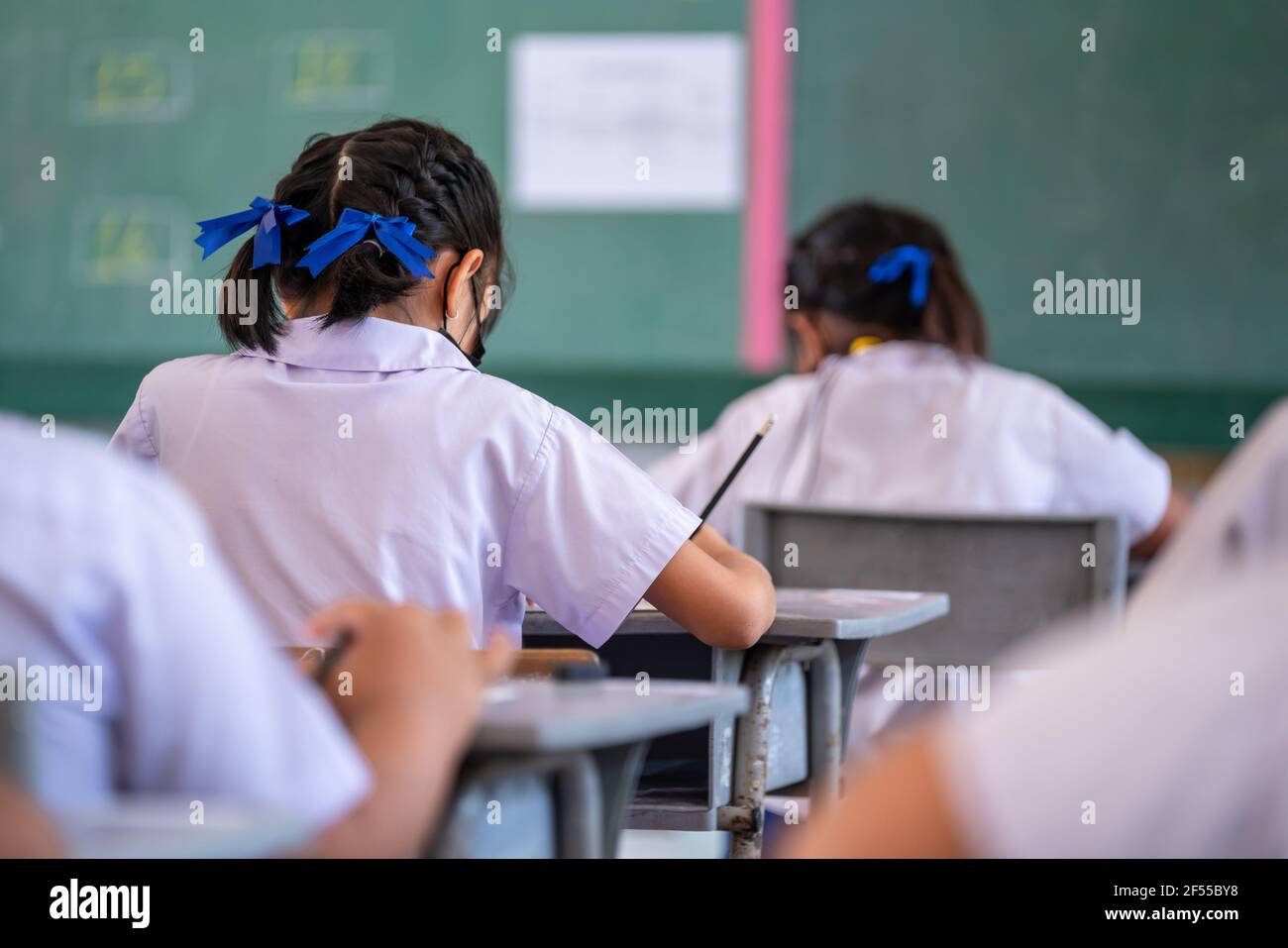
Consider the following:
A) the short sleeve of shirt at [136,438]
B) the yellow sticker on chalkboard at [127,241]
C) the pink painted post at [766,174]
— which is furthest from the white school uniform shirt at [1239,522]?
the yellow sticker on chalkboard at [127,241]

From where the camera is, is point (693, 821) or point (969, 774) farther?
point (693, 821)

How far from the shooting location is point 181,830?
2.20 feet

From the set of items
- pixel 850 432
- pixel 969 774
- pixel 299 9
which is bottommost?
pixel 850 432

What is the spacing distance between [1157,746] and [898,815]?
9cm

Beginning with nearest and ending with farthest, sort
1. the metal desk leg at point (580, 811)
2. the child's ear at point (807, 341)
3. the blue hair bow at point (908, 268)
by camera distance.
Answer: the metal desk leg at point (580, 811) < the blue hair bow at point (908, 268) < the child's ear at point (807, 341)

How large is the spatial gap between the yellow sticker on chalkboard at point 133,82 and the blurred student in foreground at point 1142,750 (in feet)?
16.9

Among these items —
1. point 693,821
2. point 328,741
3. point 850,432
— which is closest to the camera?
point 328,741

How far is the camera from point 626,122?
5035 mm

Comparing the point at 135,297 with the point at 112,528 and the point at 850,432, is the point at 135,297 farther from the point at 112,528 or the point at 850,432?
the point at 112,528

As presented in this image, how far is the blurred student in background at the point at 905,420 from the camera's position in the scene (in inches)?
113

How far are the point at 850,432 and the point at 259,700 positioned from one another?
2275mm

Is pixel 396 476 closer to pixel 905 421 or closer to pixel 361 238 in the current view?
pixel 361 238

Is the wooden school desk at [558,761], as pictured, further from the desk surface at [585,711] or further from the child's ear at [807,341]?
the child's ear at [807,341]
